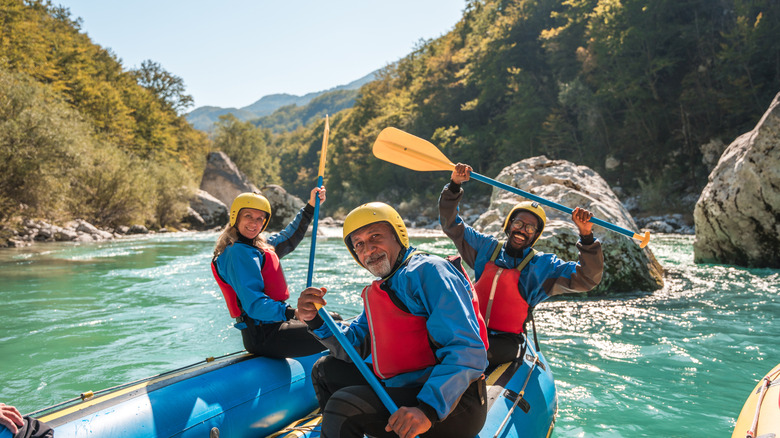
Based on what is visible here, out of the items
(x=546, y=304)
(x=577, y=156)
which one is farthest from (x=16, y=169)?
(x=577, y=156)

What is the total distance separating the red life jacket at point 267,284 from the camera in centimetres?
329

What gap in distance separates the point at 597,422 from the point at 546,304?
369 centimetres

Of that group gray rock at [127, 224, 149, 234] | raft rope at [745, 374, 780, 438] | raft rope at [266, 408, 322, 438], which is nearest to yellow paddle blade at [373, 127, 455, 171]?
raft rope at [266, 408, 322, 438]

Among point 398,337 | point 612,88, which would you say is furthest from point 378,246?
point 612,88

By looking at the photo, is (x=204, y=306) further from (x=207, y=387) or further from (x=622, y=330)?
(x=622, y=330)

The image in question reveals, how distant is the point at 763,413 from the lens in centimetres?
232

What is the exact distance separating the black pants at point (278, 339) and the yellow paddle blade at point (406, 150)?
151 centimetres

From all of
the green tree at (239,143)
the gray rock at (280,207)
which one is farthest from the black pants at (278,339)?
the green tree at (239,143)

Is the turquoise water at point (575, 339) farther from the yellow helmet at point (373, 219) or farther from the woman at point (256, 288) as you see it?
the yellow helmet at point (373, 219)

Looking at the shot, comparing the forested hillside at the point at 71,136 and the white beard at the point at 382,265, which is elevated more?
the forested hillside at the point at 71,136

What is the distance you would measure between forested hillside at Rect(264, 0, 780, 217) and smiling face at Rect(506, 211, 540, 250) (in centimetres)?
2050

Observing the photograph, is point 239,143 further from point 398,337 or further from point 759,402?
point 759,402

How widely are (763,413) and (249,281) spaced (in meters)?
2.87

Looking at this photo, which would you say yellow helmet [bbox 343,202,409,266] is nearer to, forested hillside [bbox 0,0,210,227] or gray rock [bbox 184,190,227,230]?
forested hillside [bbox 0,0,210,227]
